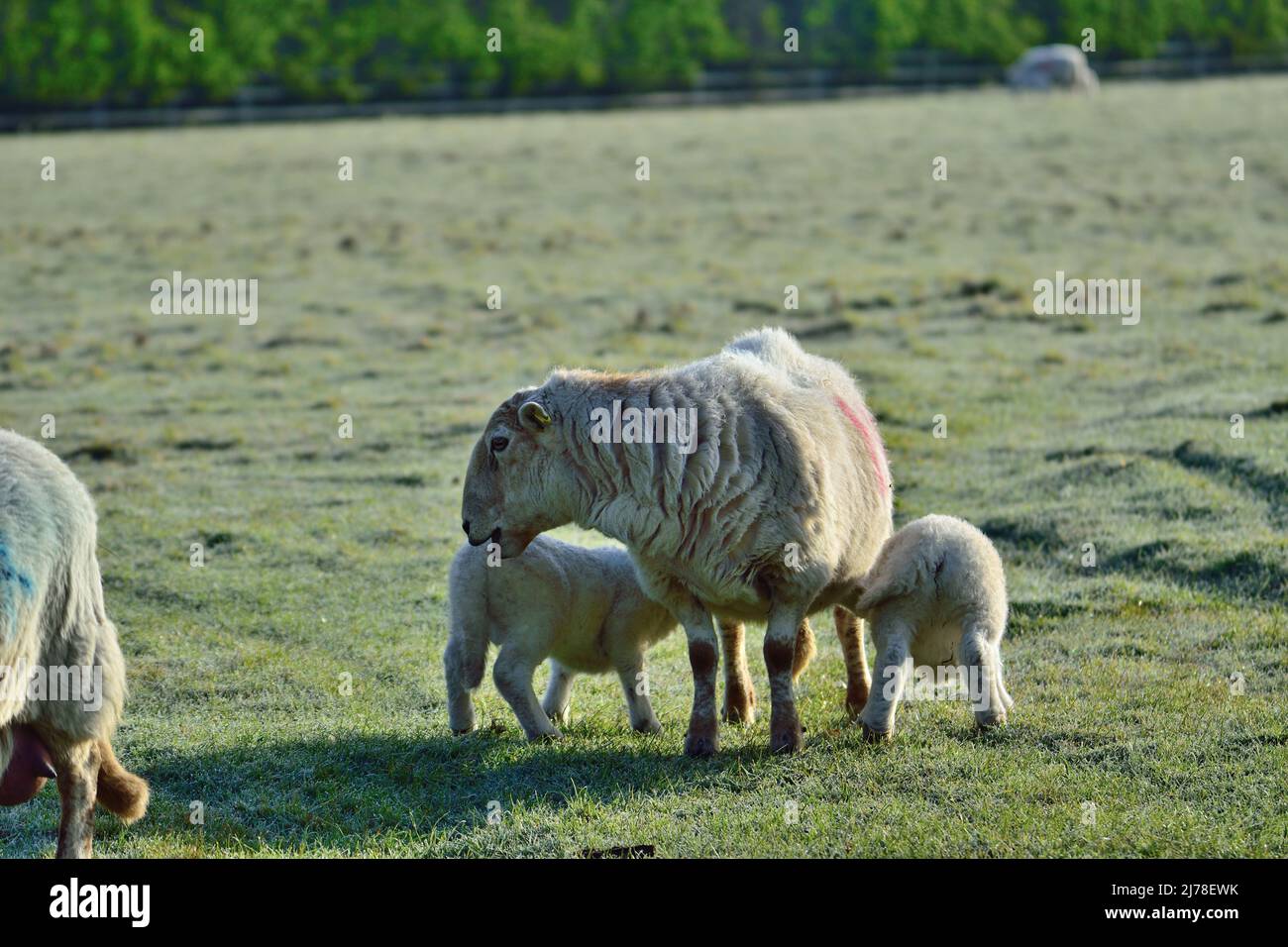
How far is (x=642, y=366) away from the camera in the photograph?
1623 cm

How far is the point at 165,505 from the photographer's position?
11.9 metres

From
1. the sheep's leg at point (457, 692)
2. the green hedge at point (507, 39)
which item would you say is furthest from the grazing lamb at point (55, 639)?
the green hedge at point (507, 39)

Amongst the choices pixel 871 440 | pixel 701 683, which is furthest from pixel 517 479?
pixel 871 440

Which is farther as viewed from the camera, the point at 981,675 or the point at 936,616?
the point at 936,616

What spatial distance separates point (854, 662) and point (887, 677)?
62 centimetres

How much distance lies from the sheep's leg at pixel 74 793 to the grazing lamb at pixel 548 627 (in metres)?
1.96

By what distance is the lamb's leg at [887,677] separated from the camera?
23.3 ft

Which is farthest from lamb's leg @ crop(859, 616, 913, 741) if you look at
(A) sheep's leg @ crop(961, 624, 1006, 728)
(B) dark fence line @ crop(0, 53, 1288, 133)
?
(B) dark fence line @ crop(0, 53, 1288, 133)

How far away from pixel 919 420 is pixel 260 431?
18.9 ft

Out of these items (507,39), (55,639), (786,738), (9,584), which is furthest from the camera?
(507,39)

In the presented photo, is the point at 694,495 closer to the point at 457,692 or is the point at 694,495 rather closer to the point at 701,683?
the point at 701,683

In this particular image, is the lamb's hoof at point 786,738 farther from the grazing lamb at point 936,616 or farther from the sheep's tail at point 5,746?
the sheep's tail at point 5,746

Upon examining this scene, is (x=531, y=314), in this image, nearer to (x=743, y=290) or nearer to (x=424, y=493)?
(x=743, y=290)
